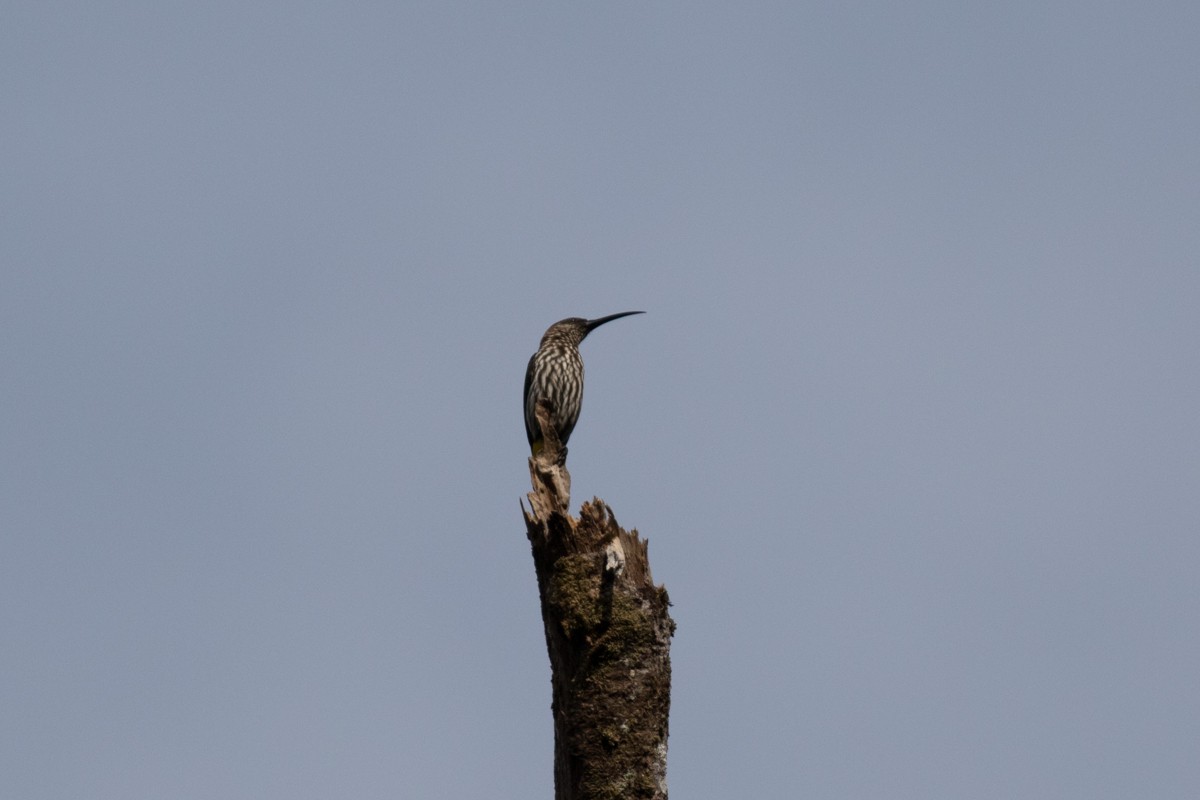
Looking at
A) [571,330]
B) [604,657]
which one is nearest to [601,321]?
[571,330]

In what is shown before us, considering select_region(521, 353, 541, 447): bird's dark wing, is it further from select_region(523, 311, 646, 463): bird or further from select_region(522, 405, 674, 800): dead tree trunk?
select_region(522, 405, 674, 800): dead tree trunk

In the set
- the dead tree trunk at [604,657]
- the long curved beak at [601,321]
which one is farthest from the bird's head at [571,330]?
the dead tree trunk at [604,657]

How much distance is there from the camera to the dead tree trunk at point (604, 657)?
658 centimetres

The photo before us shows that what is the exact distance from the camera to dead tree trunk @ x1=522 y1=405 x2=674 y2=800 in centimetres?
658

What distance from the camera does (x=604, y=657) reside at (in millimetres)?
6797

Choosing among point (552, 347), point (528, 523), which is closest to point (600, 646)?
point (528, 523)

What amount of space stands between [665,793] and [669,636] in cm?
76

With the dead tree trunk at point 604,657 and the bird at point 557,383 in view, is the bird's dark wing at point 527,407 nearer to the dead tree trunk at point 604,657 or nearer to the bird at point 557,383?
the bird at point 557,383

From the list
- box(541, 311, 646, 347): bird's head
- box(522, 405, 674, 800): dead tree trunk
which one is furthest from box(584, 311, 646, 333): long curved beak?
box(522, 405, 674, 800): dead tree trunk

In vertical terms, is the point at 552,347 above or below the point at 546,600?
above

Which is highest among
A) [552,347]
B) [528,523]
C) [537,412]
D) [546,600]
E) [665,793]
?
[552,347]

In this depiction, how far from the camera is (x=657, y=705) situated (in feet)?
22.2

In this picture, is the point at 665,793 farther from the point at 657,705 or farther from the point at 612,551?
the point at 612,551

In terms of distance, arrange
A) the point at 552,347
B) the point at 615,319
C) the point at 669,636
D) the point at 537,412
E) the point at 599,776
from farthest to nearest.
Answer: the point at 615,319, the point at 552,347, the point at 537,412, the point at 669,636, the point at 599,776
